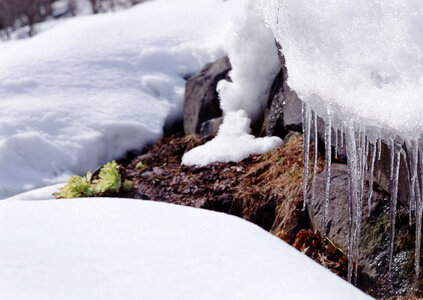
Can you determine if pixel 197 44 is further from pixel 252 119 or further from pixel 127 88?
pixel 252 119

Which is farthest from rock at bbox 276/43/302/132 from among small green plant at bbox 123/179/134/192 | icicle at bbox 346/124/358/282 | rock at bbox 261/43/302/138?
small green plant at bbox 123/179/134/192

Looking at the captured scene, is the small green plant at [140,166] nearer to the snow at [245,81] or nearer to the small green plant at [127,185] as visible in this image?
the snow at [245,81]

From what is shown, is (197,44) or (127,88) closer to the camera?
(127,88)

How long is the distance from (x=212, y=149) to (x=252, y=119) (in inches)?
22.6

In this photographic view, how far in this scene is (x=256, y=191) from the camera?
3451mm

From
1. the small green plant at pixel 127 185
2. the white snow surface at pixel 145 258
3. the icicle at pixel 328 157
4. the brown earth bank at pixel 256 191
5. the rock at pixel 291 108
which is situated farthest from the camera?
the small green plant at pixel 127 185

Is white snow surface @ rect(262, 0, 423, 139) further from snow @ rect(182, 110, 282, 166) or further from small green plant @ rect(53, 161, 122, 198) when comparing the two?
small green plant @ rect(53, 161, 122, 198)

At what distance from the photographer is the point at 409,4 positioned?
2127 millimetres

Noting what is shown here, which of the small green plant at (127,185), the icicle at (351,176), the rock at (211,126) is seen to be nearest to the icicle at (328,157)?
the icicle at (351,176)

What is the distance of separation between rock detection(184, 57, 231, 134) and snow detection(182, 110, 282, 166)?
2.19ft

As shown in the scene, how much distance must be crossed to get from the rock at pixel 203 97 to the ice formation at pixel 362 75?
2492mm

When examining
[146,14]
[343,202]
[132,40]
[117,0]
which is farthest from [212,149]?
[117,0]

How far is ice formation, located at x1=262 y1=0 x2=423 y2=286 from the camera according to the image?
6.75 feet

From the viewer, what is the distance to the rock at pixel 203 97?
5184mm
